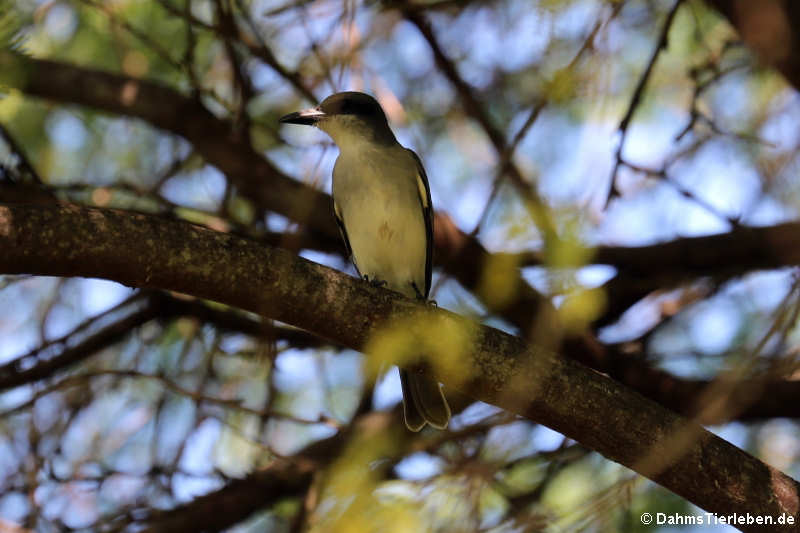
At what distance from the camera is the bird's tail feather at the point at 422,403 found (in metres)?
4.53

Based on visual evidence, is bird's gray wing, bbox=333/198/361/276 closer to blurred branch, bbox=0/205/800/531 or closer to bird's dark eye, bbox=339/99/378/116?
bird's dark eye, bbox=339/99/378/116

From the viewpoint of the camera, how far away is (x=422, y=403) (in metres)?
4.59

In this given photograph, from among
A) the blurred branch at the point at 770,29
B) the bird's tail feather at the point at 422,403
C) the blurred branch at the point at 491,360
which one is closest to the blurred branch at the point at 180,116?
the bird's tail feather at the point at 422,403

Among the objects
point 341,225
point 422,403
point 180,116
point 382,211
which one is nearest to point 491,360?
point 422,403

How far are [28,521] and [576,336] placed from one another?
8.90ft

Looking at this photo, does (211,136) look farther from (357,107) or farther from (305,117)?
(357,107)

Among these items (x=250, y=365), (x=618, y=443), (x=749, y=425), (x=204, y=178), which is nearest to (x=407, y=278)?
(x=250, y=365)

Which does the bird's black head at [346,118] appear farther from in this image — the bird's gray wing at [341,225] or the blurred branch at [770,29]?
the blurred branch at [770,29]

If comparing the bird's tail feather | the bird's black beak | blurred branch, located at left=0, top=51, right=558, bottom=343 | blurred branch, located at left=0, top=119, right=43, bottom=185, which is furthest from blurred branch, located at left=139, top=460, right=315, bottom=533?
the bird's black beak

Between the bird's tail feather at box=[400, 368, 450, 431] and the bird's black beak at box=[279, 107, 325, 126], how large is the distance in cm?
152

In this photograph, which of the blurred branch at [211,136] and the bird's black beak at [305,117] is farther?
the bird's black beak at [305,117]

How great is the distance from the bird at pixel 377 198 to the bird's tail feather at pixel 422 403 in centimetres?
2

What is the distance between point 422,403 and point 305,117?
1752 mm

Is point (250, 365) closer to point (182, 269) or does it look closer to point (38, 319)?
point (38, 319)
